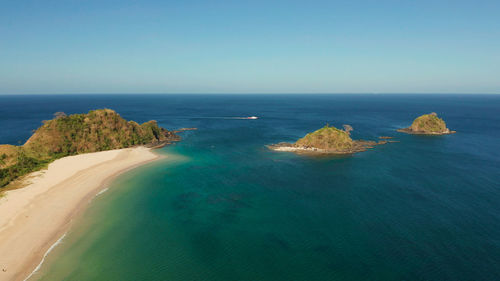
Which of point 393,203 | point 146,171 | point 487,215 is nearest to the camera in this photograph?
point 487,215

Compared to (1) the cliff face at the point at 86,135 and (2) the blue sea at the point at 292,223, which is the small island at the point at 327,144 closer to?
(2) the blue sea at the point at 292,223

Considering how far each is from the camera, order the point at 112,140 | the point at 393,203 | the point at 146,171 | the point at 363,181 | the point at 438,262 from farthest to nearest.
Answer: the point at 112,140
the point at 146,171
the point at 363,181
the point at 393,203
the point at 438,262

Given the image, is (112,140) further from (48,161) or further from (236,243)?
(236,243)

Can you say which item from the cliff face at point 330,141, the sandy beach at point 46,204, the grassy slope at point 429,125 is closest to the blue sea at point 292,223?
the sandy beach at point 46,204

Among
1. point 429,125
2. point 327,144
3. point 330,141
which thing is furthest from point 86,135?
point 429,125

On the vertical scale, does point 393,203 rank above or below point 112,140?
below

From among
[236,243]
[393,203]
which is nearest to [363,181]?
[393,203]
